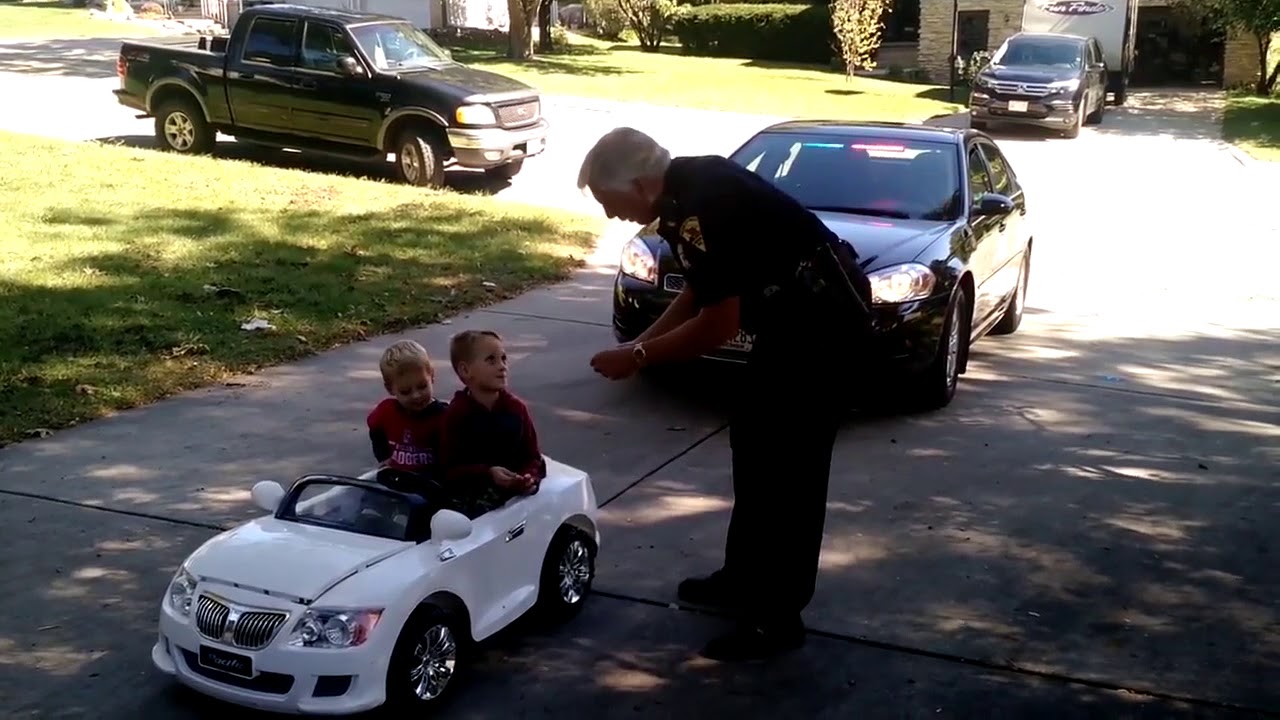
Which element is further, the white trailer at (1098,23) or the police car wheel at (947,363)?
the white trailer at (1098,23)

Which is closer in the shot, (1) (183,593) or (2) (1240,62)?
(1) (183,593)

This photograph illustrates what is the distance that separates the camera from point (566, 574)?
4957 mm

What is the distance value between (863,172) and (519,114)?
748 cm

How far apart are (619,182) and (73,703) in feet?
7.57

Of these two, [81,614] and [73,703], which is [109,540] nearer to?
[81,614]

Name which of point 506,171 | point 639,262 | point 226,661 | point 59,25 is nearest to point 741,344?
point 639,262

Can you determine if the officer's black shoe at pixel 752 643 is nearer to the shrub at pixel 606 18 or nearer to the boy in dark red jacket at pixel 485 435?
the boy in dark red jacket at pixel 485 435

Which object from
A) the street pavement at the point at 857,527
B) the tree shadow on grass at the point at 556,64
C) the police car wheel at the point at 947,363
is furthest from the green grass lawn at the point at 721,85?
the police car wheel at the point at 947,363

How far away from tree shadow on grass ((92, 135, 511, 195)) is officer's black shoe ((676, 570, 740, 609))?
10667 millimetres

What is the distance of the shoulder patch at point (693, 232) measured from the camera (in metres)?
4.30

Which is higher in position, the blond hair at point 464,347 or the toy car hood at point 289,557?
the blond hair at point 464,347

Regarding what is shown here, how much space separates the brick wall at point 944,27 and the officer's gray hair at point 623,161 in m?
35.2

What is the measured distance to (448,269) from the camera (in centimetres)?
1080

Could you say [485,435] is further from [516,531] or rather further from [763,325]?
[763,325]
